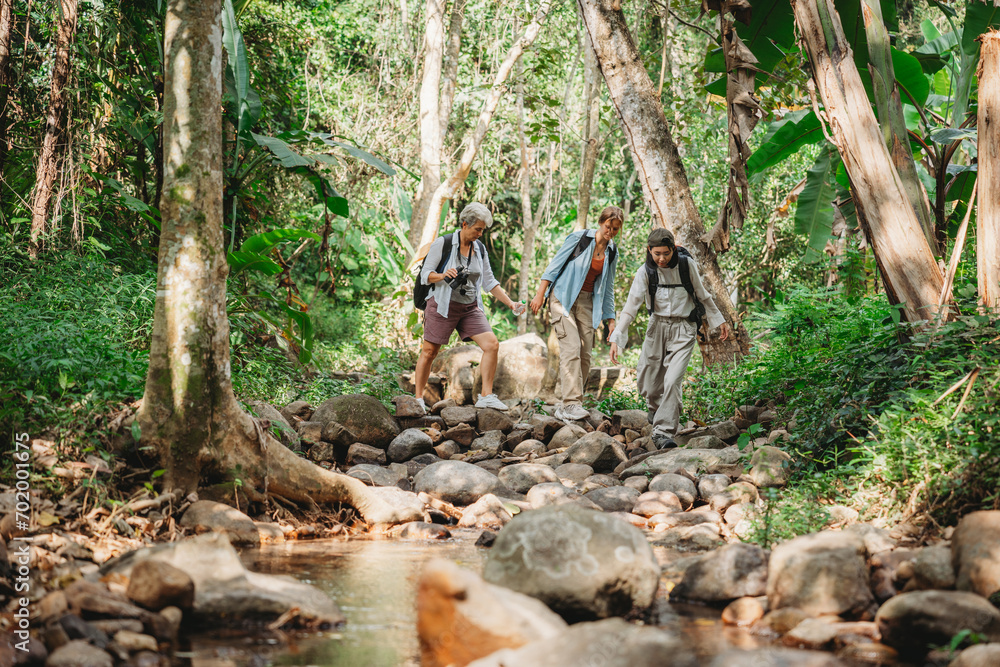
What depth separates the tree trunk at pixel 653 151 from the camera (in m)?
8.16

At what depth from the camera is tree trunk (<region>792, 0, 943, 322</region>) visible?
17.8 feet

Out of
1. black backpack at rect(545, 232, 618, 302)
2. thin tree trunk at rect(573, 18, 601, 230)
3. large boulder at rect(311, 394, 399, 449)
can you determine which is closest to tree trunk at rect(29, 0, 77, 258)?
large boulder at rect(311, 394, 399, 449)

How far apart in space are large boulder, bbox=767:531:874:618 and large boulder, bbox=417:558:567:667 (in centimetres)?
111

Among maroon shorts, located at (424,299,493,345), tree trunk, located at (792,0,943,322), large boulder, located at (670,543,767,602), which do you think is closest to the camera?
large boulder, located at (670,543,767,602)

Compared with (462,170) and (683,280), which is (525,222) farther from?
(683,280)

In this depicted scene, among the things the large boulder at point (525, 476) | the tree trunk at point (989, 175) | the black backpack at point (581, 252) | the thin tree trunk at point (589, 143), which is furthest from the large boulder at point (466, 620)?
the thin tree trunk at point (589, 143)

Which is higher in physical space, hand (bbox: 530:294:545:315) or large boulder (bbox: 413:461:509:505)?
hand (bbox: 530:294:545:315)

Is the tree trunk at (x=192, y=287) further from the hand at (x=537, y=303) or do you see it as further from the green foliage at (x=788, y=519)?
the hand at (x=537, y=303)

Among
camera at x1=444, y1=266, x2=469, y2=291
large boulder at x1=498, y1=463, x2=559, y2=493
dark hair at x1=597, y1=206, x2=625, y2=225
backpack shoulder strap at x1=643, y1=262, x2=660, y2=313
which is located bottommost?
large boulder at x1=498, y1=463, x2=559, y2=493

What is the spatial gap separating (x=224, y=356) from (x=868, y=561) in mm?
3735

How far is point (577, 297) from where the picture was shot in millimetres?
7988

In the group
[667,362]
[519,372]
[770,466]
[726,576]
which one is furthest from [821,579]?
[519,372]

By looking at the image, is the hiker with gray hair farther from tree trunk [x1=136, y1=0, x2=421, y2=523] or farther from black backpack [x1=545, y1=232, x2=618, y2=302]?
tree trunk [x1=136, y1=0, x2=421, y2=523]

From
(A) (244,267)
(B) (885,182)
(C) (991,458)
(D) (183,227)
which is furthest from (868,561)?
(A) (244,267)
